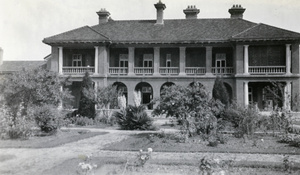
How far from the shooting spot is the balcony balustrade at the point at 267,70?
28625mm

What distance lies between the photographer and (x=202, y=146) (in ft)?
40.9

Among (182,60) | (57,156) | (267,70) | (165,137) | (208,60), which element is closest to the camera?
(57,156)

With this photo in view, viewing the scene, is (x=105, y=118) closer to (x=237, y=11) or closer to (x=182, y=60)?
(x=182, y=60)

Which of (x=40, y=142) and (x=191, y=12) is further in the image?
(x=191, y=12)

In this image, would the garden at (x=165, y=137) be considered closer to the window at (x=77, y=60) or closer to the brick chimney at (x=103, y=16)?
the window at (x=77, y=60)

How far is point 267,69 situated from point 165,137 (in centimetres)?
1949

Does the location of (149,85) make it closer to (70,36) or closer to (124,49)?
(124,49)

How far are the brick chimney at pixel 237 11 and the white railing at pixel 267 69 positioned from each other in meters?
8.20

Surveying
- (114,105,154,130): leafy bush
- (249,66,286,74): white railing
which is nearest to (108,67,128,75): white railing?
(114,105,154,130): leafy bush

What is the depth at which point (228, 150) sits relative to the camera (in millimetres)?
11539

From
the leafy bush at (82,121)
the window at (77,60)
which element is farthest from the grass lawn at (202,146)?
the window at (77,60)

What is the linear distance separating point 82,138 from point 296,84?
21.5 m

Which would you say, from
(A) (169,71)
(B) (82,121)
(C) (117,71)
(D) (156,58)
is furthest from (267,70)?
(B) (82,121)

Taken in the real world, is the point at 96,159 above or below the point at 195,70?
below
